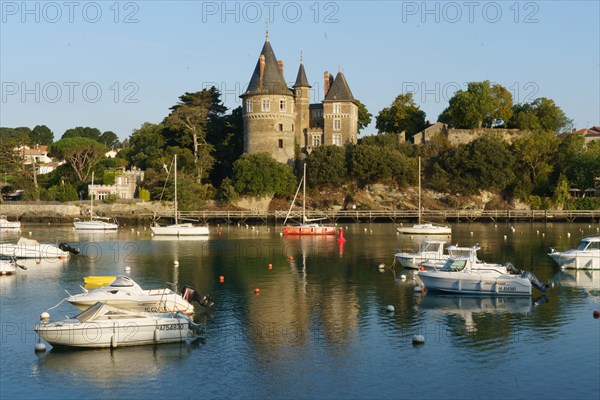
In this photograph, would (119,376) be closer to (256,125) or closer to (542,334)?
(542,334)

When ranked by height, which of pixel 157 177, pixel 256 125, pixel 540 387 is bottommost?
pixel 540 387

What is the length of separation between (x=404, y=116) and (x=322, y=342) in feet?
283

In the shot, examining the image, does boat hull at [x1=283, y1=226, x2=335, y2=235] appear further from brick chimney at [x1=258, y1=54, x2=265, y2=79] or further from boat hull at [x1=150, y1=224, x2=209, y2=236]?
brick chimney at [x1=258, y1=54, x2=265, y2=79]

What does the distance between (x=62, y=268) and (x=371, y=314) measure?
2372cm

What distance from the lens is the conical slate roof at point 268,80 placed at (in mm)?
98562

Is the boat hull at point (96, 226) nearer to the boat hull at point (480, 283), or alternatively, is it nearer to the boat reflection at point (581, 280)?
the boat reflection at point (581, 280)

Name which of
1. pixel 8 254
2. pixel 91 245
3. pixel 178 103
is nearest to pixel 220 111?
pixel 178 103

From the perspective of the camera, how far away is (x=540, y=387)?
22.7 metres

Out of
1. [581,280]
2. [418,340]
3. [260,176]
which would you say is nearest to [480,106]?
[260,176]

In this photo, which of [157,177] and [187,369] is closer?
[187,369]

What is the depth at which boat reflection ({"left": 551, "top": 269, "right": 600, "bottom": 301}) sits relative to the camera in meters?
38.4

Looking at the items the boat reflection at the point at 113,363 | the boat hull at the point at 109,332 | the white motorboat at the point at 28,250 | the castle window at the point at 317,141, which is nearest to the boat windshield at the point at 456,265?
the boat reflection at the point at 113,363

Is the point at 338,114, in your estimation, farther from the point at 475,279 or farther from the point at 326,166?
the point at 475,279

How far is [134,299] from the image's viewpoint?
30.2 metres
